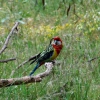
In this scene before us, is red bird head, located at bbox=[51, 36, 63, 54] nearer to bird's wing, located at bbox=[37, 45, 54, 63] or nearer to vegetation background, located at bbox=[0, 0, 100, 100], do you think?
bird's wing, located at bbox=[37, 45, 54, 63]

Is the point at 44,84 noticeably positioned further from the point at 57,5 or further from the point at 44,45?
the point at 44,45

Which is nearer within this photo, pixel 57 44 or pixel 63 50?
pixel 57 44

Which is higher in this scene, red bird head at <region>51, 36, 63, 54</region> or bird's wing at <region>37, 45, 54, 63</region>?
red bird head at <region>51, 36, 63, 54</region>

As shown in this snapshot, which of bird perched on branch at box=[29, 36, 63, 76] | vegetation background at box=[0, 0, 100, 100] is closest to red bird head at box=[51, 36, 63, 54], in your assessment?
bird perched on branch at box=[29, 36, 63, 76]

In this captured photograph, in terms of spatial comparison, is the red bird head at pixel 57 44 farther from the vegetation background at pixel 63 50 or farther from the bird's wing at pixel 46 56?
the vegetation background at pixel 63 50

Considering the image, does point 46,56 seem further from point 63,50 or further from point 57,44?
point 63,50

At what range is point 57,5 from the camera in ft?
14.1

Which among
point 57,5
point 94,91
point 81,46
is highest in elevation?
point 57,5

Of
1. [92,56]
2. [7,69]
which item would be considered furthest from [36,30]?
[7,69]

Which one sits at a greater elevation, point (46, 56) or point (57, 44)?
point (57, 44)

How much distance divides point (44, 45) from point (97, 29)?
797 millimetres

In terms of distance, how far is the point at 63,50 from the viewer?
5852 millimetres

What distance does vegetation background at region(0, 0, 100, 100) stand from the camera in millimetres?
4301

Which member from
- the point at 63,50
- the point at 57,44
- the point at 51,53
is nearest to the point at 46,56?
the point at 51,53
